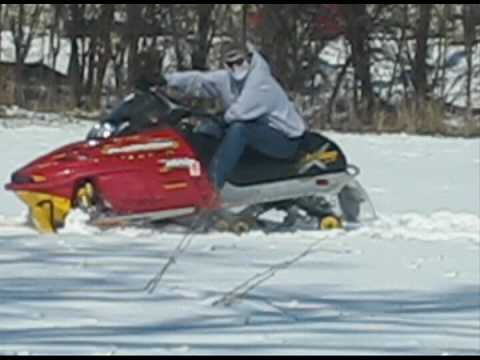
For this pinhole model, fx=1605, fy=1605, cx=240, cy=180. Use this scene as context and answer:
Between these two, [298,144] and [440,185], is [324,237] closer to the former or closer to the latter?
[298,144]

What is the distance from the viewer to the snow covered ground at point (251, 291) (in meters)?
5.48

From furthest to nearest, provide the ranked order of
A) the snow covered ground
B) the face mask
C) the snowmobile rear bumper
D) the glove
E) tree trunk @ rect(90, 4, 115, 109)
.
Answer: tree trunk @ rect(90, 4, 115, 109), the face mask, the glove, the snowmobile rear bumper, the snow covered ground

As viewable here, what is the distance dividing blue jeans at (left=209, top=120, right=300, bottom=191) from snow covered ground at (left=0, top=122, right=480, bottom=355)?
17.7 inches

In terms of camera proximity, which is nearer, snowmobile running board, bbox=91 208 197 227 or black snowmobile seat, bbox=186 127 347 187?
snowmobile running board, bbox=91 208 197 227

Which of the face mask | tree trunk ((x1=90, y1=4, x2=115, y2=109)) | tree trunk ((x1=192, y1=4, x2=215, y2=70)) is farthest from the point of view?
tree trunk ((x1=90, y1=4, x2=115, y2=109))

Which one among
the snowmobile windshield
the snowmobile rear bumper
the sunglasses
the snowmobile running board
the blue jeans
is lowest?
the snowmobile running board

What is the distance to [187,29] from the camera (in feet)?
82.2

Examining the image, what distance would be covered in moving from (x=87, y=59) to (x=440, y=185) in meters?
12.9

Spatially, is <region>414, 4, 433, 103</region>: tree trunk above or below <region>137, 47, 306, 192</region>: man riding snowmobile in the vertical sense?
below

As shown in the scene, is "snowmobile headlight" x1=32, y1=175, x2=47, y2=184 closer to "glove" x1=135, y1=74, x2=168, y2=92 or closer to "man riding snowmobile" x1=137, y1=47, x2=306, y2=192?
"glove" x1=135, y1=74, x2=168, y2=92

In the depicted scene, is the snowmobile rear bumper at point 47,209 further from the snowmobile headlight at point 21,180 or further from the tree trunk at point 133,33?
the tree trunk at point 133,33

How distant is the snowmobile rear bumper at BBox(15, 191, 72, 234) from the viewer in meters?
9.34

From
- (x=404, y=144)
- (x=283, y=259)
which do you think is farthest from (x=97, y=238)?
(x=404, y=144)

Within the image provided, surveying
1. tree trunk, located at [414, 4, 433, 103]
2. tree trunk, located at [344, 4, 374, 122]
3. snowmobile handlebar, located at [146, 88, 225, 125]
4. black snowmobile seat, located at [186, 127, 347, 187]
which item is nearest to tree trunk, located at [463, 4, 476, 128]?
tree trunk, located at [414, 4, 433, 103]
